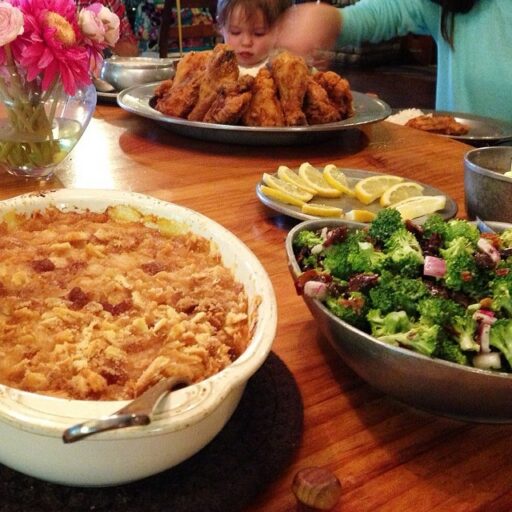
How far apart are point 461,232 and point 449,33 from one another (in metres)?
2.39

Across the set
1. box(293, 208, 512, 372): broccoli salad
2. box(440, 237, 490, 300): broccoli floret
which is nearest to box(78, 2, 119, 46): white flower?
box(293, 208, 512, 372): broccoli salad

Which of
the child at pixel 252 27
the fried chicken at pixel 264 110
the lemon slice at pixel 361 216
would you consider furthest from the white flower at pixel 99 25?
the child at pixel 252 27

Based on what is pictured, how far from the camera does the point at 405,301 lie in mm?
774

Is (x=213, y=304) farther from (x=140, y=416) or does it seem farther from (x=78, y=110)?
(x=78, y=110)

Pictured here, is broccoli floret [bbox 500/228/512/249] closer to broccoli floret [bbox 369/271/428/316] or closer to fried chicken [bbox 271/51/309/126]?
broccoli floret [bbox 369/271/428/316]

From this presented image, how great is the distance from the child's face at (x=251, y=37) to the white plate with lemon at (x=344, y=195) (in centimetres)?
→ 199

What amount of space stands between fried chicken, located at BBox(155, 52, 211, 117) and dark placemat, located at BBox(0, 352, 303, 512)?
1.39 metres

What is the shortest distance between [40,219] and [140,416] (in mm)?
563

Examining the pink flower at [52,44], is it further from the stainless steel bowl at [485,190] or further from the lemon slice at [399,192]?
the stainless steel bowl at [485,190]

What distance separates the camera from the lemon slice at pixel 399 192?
144cm

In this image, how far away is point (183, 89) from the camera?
2.03m

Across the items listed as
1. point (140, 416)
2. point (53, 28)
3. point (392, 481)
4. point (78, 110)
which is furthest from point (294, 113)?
point (140, 416)

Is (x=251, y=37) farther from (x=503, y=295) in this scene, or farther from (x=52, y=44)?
(x=503, y=295)

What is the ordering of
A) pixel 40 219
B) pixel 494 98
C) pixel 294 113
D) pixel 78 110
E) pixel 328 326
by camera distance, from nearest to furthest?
pixel 328 326 < pixel 40 219 < pixel 78 110 < pixel 294 113 < pixel 494 98
